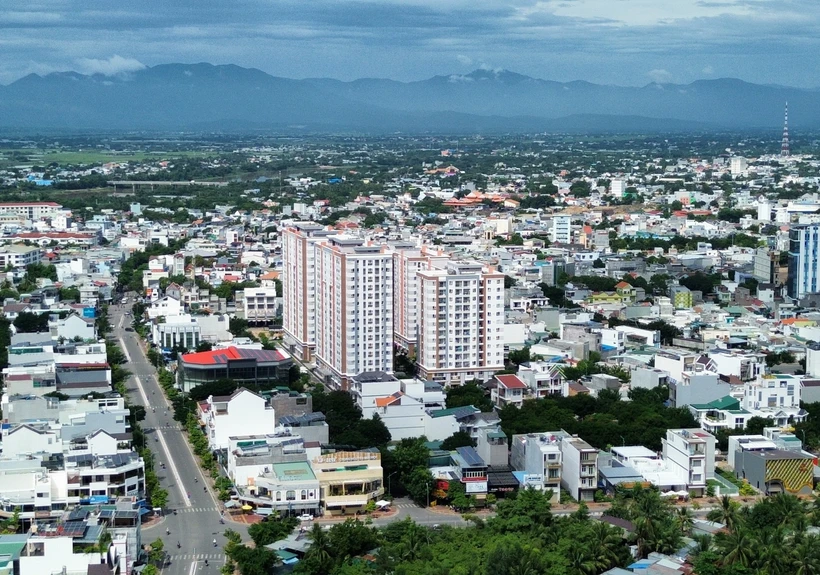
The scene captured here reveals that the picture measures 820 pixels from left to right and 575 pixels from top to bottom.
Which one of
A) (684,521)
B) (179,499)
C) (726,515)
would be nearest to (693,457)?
(684,521)

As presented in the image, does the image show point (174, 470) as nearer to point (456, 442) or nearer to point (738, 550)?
point (456, 442)

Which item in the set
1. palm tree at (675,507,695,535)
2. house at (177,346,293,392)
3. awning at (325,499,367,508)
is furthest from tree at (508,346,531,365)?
palm tree at (675,507,695,535)

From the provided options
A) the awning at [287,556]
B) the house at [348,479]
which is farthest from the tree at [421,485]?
the awning at [287,556]

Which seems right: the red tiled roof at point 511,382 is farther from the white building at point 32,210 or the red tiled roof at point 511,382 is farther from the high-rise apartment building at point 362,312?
the white building at point 32,210

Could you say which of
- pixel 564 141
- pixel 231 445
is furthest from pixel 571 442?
pixel 564 141

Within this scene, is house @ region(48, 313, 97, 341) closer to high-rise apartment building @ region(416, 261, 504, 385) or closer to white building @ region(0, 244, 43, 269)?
high-rise apartment building @ region(416, 261, 504, 385)

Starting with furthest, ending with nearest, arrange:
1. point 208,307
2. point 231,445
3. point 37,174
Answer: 1. point 37,174
2. point 208,307
3. point 231,445

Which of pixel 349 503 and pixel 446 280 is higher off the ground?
pixel 446 280

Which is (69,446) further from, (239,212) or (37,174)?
(37,174)
